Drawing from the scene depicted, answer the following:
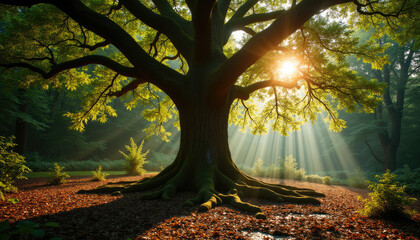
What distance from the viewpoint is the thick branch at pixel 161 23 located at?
5.77 meters

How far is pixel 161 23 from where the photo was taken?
6.05 m

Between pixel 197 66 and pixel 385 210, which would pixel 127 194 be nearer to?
pixel 197 66

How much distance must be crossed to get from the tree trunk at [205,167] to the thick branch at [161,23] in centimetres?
176

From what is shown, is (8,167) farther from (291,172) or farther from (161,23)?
(291,172)

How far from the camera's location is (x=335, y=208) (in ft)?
13.8

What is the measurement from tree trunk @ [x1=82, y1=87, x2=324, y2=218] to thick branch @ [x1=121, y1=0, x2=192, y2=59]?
176 centimetres

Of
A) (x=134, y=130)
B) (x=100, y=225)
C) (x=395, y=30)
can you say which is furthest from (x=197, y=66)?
(x=134, y=130)

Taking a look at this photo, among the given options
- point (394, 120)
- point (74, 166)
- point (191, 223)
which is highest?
point (394, 120)

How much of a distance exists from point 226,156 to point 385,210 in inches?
142

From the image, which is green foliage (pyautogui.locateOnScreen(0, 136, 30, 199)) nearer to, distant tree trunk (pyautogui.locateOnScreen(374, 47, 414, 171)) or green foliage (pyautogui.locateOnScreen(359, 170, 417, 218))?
green foliage (pyautogui.locateOnScreen(359, 170, 417, 218))

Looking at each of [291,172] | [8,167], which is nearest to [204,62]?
[8,167]

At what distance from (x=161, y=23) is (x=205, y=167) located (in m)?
4.45

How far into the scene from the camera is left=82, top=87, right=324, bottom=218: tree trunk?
16.6 feet

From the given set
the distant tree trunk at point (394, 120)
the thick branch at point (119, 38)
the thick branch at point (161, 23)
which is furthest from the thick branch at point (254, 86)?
the distant tree trunk at point (394, 120)
